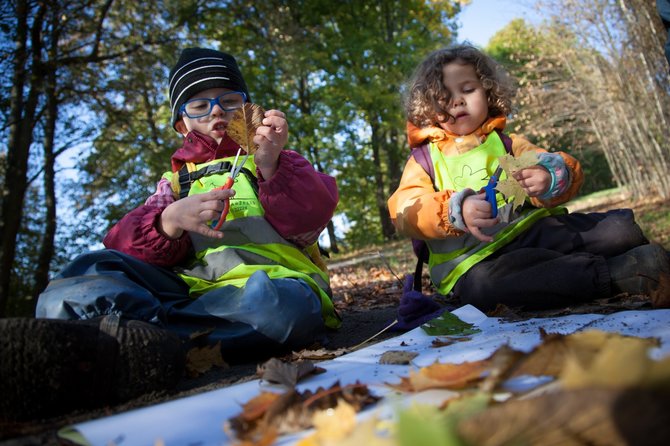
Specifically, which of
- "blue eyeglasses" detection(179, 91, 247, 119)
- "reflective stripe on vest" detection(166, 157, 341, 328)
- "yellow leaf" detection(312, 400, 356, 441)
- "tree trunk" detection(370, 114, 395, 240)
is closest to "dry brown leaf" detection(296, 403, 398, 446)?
"yellow leaf" detection(312, 400, 356, 441)

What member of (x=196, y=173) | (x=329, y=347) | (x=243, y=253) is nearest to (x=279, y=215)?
(x=243, y=253)

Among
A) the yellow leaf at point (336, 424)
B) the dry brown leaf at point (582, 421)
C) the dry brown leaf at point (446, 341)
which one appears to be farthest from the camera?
the dry brown leaf at point (446, 341)

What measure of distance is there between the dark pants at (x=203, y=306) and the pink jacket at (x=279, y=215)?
5.5 inches

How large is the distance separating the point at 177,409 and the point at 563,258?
1.83m

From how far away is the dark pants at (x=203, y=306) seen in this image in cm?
180

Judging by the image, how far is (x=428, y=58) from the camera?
2977 mm

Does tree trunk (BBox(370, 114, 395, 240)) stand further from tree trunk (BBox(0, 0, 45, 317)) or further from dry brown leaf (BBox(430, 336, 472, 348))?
dry brown leaf (BBox(430, 336, 472, 348))

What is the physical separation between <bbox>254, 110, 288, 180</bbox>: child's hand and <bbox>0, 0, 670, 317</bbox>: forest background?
64.1 inches

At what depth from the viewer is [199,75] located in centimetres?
262

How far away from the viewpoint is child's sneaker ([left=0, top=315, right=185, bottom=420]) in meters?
1.22

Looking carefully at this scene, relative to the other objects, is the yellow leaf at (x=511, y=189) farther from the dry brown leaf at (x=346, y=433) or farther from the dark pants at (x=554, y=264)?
the dry brown leaf at (x=346, y=433)

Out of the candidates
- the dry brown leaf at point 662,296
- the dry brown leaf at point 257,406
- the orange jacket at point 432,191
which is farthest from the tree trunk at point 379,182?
the dry brown leaf at point 257,406

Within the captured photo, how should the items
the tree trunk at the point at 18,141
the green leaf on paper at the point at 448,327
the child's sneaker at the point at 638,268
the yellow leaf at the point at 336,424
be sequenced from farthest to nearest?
the tree trunk at the point at 18,141
the child's sneaker at the point at 638,268
the green leaf on paper at the point at 448,327
the yellow leaf at the point at 336,424

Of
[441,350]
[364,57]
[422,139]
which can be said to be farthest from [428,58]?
[364,57]
